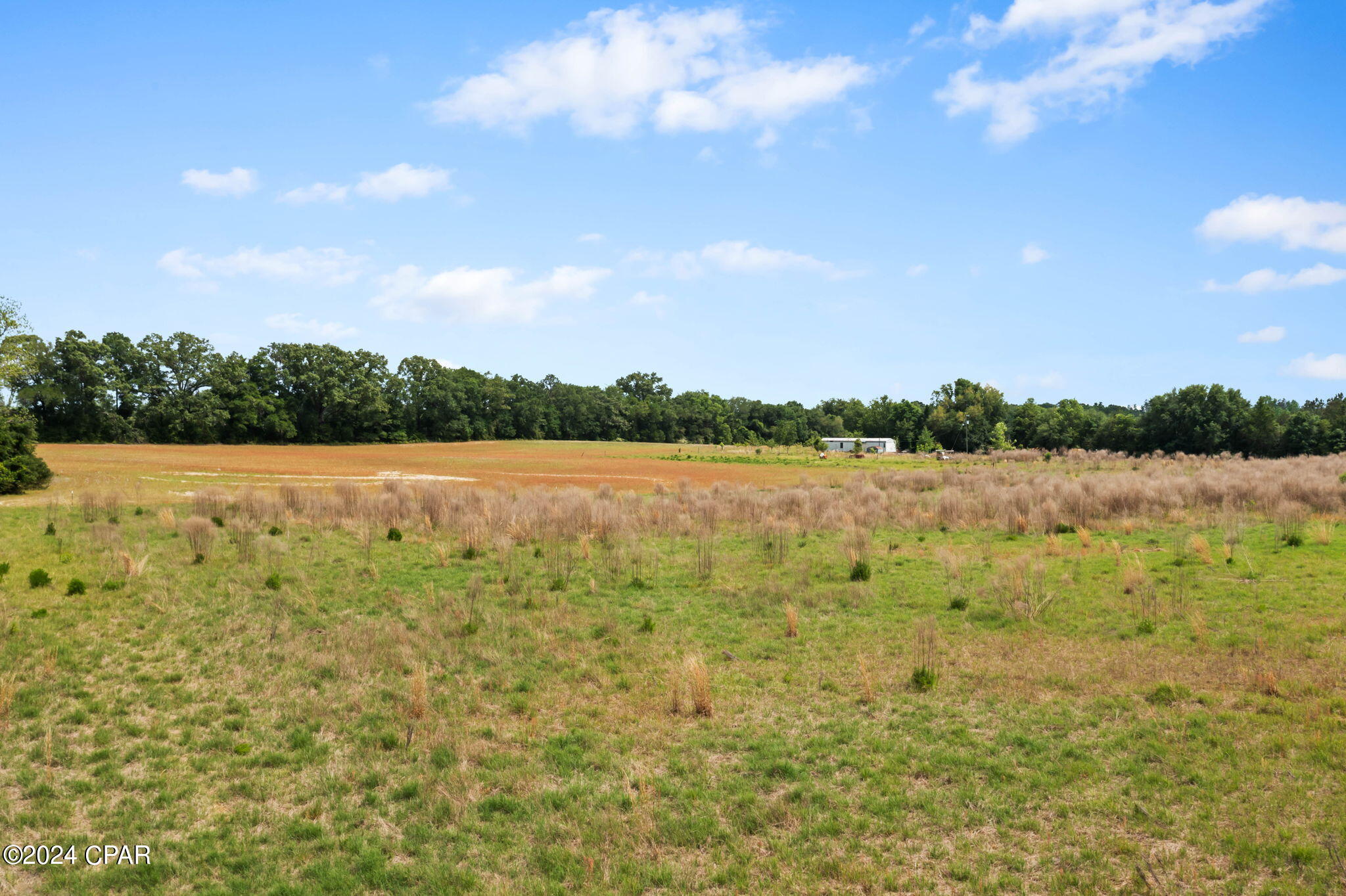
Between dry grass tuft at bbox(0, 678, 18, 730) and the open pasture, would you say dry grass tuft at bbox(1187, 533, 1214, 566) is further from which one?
the open pasture

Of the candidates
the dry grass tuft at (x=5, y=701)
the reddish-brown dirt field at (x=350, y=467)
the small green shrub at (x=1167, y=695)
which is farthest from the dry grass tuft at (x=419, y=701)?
the reddish-brown dirt field at (x=350, y=467)

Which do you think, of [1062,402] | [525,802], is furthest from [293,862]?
[1062,402]

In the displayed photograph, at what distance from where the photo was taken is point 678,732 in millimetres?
8773

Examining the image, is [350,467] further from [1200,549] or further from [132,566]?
[1200,549]

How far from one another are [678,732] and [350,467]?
60.2 metres

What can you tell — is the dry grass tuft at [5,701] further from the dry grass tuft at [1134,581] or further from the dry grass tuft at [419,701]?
the dry grass tuft at [1134,581]

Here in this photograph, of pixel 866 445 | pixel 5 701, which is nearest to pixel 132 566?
pixel 5 701

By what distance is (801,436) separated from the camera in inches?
5704

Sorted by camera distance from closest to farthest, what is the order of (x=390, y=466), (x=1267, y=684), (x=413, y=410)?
(x=1267, y=684) → (x=390, y=466) → (x=413, y=410)

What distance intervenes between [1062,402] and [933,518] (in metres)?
114

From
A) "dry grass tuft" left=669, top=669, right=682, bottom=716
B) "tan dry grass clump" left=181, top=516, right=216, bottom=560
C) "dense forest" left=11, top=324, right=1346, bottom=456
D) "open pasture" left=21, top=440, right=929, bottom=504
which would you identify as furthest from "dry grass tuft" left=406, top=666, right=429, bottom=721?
"dense forest" left=11, top=324, right=1346, bottom=456

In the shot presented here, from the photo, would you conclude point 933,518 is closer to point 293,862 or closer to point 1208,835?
point 1208,835

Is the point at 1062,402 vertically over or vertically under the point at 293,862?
over

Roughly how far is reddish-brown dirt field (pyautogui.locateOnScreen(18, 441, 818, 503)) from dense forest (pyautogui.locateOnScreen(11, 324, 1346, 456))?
21.4 ft
